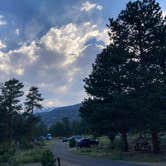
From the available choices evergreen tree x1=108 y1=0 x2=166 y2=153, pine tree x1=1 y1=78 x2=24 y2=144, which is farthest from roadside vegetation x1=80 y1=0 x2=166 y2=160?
pine tree x1=1 y1=78 x2=24 y2=144

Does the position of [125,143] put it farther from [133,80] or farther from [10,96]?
[10,96]

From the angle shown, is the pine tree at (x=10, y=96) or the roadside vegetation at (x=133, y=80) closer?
the roadside vegetation at (x=133, y=80)

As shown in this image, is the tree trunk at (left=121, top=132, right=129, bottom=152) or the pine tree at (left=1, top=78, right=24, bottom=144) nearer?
the tree trunk at (left=121, top=132, right=129, bottom=152)

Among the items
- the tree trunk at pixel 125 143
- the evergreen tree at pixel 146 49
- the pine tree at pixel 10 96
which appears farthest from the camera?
the pine tree at pixel 10 96

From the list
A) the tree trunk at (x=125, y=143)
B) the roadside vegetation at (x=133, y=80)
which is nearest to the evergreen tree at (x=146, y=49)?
the roadside vegetation at (x=133, y=80)

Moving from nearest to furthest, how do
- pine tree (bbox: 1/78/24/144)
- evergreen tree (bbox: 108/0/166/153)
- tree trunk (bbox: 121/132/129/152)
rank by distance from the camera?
evergreen tree (bbox: 108/0/166/153), tree trunk (bbox: 121/132/129/152), pine tree (bbox: 1/78/24/144)

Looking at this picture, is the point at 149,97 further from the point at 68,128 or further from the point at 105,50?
the point at 68,128

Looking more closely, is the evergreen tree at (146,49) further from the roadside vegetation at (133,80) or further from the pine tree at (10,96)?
the pine tree at (10,96)

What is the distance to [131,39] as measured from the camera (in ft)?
136

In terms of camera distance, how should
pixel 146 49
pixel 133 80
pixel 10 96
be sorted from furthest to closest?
pixel 10 96 < pixel 146 49 < pixel 133 80

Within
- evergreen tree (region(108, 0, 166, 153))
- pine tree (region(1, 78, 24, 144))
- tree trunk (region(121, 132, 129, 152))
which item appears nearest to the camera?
evergreen tree (region(108, 0, 166, 153))

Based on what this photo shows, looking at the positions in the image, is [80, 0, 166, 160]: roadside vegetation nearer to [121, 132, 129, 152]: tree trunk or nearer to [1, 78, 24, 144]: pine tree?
[121, 132, 129, 152]: tree trunk

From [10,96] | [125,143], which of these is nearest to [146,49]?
[125,143]

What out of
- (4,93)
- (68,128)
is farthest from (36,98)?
(68,128)
